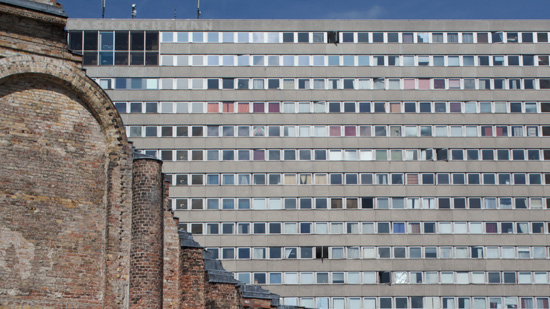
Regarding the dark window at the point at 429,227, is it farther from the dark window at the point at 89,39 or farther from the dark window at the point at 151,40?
the dark window at the point at 89,39

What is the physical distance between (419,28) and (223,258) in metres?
25.1

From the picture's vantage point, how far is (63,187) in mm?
27062

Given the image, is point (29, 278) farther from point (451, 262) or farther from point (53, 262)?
point (451, 262)

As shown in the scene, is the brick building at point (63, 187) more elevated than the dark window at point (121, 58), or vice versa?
the dark window at point (121, 58)

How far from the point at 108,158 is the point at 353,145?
49111 millimetres

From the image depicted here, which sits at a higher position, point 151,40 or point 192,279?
point 151,40

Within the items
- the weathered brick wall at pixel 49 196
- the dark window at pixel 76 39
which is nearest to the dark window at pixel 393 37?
the dark window at pixel 76 39

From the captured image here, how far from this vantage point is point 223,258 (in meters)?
73.1

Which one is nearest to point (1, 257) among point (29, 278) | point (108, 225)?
point (29, 278)

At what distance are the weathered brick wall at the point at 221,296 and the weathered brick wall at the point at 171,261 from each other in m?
1.48

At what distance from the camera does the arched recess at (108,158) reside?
2703cm

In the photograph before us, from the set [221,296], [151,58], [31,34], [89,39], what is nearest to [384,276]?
[151,58]

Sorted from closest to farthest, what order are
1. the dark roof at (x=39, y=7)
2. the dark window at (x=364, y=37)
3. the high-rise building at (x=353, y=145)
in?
the dark roof at (x=39, y=7) < the high-rise building at (x=353, y=145) < the dark window at (x=364, y=37)

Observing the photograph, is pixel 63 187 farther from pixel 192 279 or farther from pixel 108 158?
pixel 192 279
